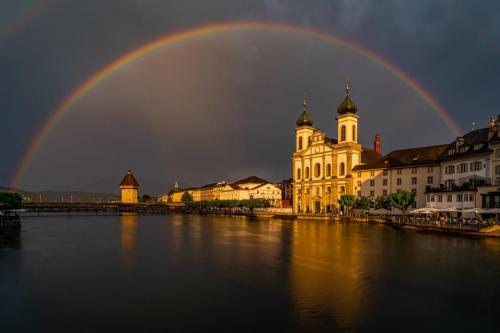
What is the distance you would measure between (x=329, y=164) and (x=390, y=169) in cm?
1916

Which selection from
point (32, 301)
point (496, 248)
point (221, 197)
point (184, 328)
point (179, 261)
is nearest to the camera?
point (184, 328)

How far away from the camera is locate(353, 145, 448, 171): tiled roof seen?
75.1 meters

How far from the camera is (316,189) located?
10050 centimetres

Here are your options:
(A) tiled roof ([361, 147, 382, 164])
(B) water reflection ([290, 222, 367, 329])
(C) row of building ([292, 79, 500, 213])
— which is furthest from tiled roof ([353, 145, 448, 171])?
(B) water reflection ([290, 222, 367, 329])

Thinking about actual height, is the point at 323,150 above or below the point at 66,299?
above

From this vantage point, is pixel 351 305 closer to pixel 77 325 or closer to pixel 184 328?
pixel 184 328

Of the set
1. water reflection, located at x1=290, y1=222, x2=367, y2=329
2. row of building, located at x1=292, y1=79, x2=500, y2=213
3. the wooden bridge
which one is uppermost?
row of building, located at x1=292, y1=79, x2=500, y2=213

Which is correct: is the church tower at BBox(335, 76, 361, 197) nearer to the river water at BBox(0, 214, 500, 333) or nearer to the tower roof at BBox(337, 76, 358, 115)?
the tower roof at BBox(337, 76, 358, 115)

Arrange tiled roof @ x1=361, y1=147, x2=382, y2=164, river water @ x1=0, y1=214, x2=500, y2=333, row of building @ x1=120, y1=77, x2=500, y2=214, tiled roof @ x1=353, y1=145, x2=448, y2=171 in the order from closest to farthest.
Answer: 1. river water @ x1=0, y1=214, x2=500, y2=333
2. row of building @ x1=120, y1=77, x2=500, y2=214
3. tiled roof @ x1=353, y1=145, x2=448, y2=171
4. tiled roof @ x1=361, y1=147, x2=382, y2=164

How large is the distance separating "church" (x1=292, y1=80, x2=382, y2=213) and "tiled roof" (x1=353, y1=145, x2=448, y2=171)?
477 cm

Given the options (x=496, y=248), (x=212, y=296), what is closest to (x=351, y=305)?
(x=212, y=296)

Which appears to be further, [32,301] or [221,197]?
[221,197]

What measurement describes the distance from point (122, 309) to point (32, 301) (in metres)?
5.14

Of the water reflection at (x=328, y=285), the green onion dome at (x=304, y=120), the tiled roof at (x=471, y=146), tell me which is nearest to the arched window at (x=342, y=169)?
the green onion dome at (x=304, y=120)
